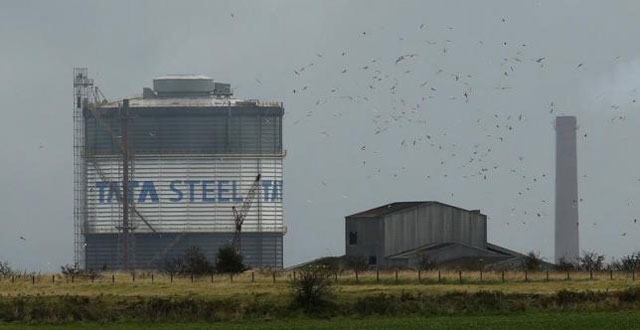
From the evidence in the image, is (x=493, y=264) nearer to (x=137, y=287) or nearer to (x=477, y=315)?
(x=137, y=287)

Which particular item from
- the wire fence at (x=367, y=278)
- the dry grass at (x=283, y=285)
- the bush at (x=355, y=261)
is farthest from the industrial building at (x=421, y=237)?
the dry grass at (x=283, y=285)

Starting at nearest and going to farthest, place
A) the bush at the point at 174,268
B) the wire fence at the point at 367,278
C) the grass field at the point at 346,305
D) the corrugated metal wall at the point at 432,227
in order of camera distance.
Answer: the grass field at the point at 346,305, the wire fence at the point at 367,278, the bush at the point at 174,268, the corrugated metal wall at the point at 432,227

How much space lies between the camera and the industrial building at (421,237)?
140 meters

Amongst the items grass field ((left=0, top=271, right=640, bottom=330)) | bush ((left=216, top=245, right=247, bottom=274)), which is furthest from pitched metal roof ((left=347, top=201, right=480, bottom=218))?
grass field ((left=0, top=271, right=640, bottom=330))

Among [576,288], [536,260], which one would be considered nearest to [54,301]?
[576,288]

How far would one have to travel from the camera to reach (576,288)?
242 feet

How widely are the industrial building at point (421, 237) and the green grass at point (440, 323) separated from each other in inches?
2790

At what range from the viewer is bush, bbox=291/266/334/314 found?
216ft

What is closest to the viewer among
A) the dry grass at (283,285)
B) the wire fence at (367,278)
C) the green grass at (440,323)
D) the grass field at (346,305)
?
the green grass at (440,323)

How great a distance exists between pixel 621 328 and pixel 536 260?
214 feet

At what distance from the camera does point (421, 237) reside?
5748 inches

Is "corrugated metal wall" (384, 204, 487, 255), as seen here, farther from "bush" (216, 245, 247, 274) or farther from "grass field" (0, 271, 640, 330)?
"grass field" (0, 271, 640, 330)

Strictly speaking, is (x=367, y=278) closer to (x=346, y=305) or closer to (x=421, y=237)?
(x=346, y=305)

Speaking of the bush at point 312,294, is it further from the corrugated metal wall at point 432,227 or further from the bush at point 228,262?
the corrugated metal wall at point 432,227
